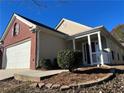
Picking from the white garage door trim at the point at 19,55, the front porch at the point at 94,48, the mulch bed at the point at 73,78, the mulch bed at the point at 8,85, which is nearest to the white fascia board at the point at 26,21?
the white garage door trim at the point at 19,55

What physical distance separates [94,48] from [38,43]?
621 cm

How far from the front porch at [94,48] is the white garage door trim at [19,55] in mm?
4494

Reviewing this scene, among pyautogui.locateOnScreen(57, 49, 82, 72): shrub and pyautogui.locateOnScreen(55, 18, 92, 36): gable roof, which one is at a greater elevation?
pyautogui.locateOnScreen(55, 18, 92, 36): gable roof

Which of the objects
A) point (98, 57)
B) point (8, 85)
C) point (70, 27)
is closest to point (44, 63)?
point (8, 85)

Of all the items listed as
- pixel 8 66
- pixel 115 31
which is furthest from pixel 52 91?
pixel 115 31

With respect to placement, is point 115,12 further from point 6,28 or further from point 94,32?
point 6,28

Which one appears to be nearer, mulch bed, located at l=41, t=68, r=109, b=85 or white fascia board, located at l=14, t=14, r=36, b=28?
mulch bed, located at l=41, t=68, r=109, b=85

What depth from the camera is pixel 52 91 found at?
16.9 ft

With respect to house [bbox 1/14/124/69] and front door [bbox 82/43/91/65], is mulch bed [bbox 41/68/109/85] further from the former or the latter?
front door [bbox 82/43/91/65]

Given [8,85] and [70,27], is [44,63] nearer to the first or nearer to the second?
[8,85]

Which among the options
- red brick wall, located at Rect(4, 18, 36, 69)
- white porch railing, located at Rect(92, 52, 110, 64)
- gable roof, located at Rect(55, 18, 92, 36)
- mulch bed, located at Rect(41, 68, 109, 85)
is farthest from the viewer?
gable roof, located at Rect(55, 18, 92, 36)

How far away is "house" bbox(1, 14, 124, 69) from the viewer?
1165 centimetres

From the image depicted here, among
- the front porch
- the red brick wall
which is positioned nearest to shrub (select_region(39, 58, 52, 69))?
the red brick wall

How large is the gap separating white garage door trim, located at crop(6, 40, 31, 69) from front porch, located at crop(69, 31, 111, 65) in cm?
449
